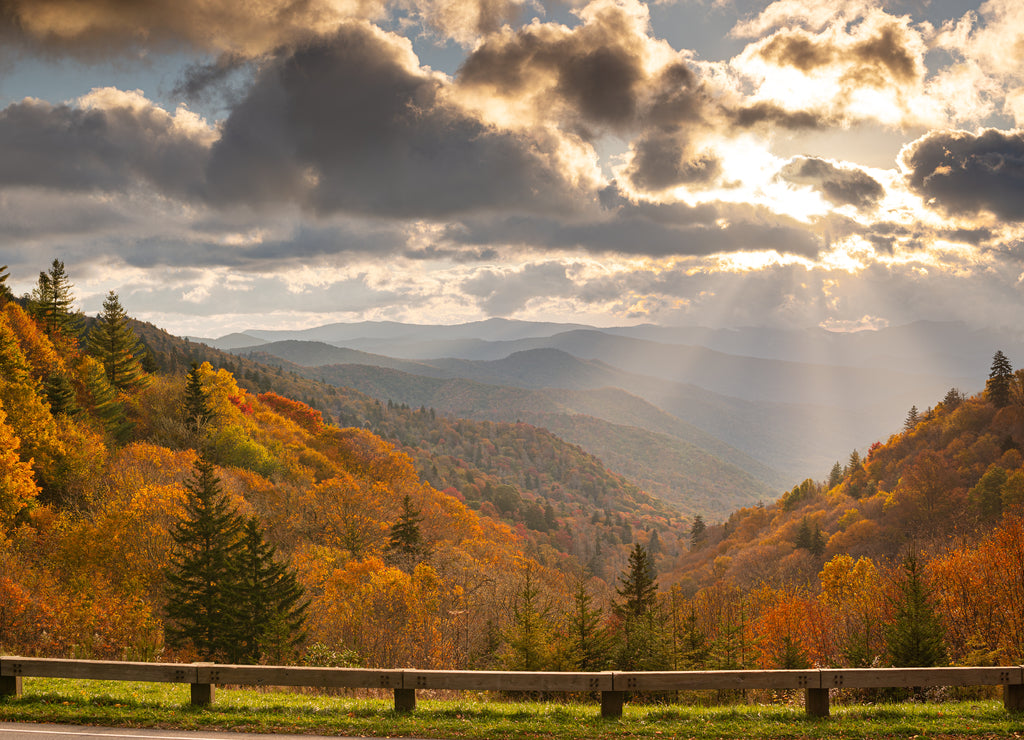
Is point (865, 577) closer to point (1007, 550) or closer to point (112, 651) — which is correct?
point (1007, 550)

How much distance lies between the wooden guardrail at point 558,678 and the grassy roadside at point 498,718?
51 cm

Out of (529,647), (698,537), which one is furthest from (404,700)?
(698,537)

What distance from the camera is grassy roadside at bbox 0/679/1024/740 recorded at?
12188 millimetres

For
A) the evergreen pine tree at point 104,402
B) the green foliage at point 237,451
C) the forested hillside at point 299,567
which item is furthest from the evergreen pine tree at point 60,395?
the green foliage at point 237,451

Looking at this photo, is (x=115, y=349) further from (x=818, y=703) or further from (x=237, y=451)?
(x=818, y=703)

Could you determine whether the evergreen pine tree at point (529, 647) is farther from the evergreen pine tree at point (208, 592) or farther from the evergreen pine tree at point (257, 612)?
the evergreen pine tree at point (208, 592)

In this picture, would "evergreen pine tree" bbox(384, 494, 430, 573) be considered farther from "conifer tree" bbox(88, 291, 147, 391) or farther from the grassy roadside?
the grassy roadside

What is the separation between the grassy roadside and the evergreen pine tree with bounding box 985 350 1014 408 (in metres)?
137

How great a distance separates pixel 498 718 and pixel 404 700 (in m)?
1.97

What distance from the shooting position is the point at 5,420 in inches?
1720

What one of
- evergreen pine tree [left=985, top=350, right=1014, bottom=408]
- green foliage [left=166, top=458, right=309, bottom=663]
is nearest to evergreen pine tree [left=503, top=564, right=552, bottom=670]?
green foliage [left=166, top=458, right=309, bottom=663]

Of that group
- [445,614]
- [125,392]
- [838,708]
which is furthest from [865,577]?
[125,392]

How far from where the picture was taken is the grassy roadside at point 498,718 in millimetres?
12188

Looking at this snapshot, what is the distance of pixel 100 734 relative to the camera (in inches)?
475
